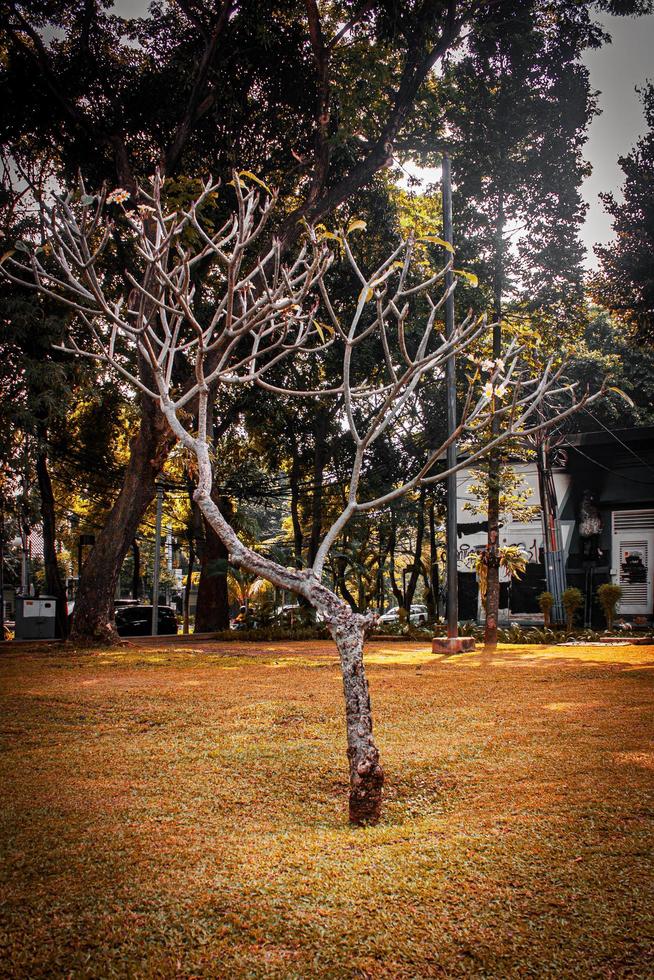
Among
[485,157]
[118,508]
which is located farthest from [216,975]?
[485,157]

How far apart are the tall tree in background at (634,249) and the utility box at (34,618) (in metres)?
13.3

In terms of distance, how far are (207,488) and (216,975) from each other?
2.43 m

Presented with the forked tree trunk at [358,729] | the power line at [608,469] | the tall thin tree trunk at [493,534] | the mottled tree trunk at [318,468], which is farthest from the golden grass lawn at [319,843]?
the power line at [608,469]

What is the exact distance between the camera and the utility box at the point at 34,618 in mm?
15797

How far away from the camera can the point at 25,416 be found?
12.0 metres

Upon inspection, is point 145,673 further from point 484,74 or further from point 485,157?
point 484,74

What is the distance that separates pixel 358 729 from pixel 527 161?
1436 centimetres

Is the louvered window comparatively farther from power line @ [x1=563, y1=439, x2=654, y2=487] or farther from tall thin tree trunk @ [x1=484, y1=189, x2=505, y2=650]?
tall thin tree trunk @ [x1=484, y1=189, x2=505, y2=650]

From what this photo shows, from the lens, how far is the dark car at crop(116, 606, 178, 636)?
2219cm

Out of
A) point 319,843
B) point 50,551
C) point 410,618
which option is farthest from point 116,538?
point 410,618

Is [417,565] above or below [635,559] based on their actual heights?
below

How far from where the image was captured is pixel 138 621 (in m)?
22.3

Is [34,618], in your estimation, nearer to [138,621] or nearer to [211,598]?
[211,598]

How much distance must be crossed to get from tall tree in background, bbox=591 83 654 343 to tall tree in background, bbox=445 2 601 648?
766mm
